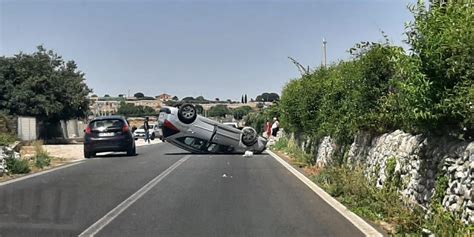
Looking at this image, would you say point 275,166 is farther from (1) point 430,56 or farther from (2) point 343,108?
(1) point 430,56

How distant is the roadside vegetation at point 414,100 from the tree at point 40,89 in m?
34.2

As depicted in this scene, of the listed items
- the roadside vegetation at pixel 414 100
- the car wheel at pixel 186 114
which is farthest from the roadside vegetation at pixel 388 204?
the car wheel at pixel 186 114

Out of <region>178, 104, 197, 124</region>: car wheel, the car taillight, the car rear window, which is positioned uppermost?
<region>178, 104, 197, 124</region>: car wheel

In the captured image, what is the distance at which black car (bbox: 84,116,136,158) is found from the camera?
83.0 feet

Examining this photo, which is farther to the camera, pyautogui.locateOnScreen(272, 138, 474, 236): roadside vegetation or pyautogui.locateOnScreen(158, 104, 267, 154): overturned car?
pyautogui.locateOnScreen(158, 104, 267, 154): overturned car

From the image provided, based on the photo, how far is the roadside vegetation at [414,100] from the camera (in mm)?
8391

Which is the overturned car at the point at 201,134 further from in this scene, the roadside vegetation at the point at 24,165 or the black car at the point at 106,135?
the roadside vegetation at the point at 24,165

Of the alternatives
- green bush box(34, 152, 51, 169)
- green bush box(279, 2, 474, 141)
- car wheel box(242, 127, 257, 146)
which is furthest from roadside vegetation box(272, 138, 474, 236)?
car wheel box(242, 127, 257, 146)

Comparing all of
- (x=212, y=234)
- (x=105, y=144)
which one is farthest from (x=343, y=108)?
(x=105, y=144)

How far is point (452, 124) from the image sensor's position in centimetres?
899

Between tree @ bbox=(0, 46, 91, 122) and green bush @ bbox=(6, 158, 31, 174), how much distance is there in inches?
1076

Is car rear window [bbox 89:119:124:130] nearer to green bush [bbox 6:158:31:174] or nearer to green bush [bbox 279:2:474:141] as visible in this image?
green bush [bbox 6:158:31:174]

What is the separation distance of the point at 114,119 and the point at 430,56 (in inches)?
730

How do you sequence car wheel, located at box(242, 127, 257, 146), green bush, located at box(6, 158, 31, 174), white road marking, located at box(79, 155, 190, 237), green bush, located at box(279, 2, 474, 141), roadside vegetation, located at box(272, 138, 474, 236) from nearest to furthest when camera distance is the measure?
roadside vegetation, located at box(272, 138, 474, 236) < green bush, located at box(279, 2, 474, 141) < white road marking, located at box(79, 155, 190, 237) < green bush, located at box(6, 158, 31, 174) < car wheel, located at box(242, 127, 257, 146)
